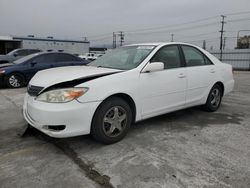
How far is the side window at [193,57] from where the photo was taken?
15.4 ft

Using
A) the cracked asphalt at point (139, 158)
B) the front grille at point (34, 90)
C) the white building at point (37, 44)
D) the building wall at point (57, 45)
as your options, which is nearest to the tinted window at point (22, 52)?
the cracked asphalt at point (139, 158)

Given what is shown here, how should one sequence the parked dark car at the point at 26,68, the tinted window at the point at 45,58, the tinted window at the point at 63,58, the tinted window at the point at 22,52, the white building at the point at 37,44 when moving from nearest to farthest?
1. the parked dark car at the point at 26,68
2. the tinted window at the point at 45,58
3. the tinted window at the point at 63,58
4. the tinted window at the point at 22,52
5. the white building at the point at 37,44

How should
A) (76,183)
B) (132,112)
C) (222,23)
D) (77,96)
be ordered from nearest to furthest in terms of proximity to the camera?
(76,183), (77,96), (132,112), (222,23)

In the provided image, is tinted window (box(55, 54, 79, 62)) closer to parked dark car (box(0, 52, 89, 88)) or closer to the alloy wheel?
parked dark car (box(0, 52, 89, 88))

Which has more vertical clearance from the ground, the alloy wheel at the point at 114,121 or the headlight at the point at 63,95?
the headlight at the point at 63,95

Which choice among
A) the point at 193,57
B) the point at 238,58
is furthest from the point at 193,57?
the point at 238,58

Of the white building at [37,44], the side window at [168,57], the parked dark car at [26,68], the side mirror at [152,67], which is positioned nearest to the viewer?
the side mirror at [152,67]

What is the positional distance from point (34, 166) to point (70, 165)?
426 mm

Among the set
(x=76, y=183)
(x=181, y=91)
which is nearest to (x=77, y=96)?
(x=76, y=183)

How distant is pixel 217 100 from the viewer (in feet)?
18.0

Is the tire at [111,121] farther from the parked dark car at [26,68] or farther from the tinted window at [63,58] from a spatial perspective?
the tinted window at [63,58]

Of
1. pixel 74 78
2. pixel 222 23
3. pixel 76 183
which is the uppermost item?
pixel 222 23

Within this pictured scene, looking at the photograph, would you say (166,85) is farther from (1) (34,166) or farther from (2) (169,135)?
(1) (34,166)

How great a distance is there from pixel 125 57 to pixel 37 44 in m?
35.5
